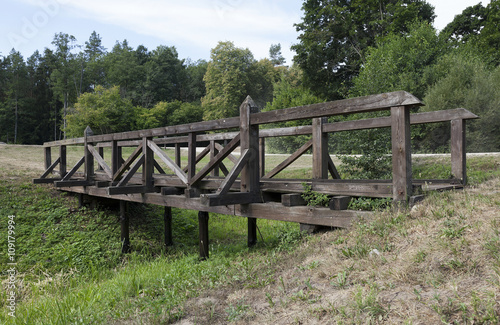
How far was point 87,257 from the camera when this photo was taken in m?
8.41

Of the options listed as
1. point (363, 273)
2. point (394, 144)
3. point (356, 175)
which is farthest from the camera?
point (356, 175)

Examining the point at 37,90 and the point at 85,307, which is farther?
the point at 37,90

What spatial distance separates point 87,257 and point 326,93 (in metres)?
26.2

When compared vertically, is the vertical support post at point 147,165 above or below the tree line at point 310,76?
below

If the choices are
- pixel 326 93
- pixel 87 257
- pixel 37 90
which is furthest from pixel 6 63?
pixel 87 257

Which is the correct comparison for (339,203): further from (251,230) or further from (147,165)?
(147,165)

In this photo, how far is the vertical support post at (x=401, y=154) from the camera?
13.7ft

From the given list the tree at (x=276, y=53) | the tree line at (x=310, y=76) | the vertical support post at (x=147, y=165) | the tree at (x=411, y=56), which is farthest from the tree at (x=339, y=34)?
the tree at (x=276, y=53)

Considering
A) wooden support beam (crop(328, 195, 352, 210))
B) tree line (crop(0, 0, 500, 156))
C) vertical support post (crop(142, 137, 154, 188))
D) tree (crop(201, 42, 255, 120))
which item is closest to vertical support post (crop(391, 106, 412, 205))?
wooden support beam (crop(328, 195, 352, 210))

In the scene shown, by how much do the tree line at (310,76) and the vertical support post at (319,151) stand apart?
16.0 feet

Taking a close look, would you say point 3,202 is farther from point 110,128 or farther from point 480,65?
point 110,128

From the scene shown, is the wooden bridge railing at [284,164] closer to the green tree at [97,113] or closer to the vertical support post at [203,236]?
the vertical support post at [203,236]

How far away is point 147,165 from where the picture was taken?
769 centimetres

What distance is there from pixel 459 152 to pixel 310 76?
992 inches
